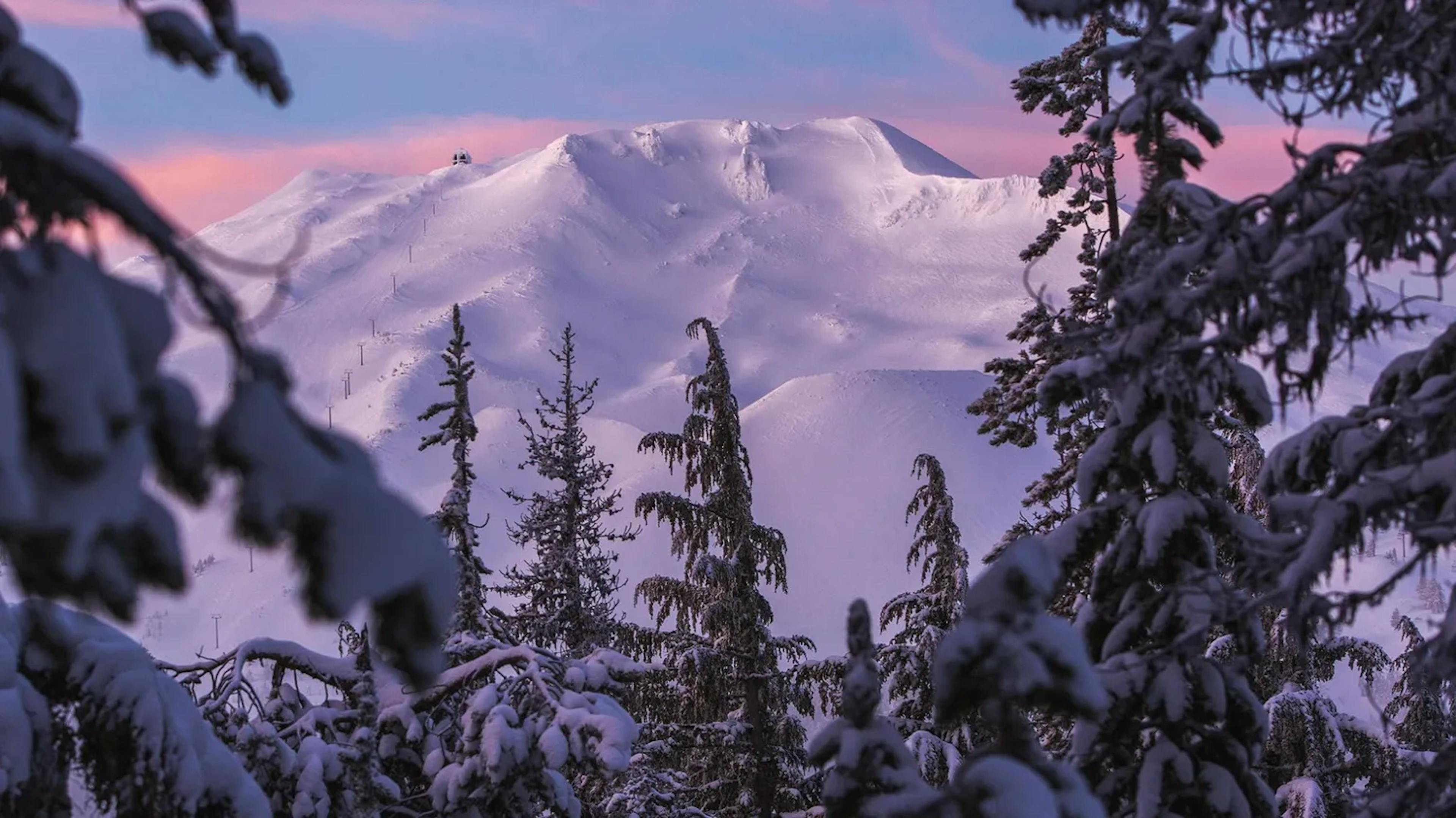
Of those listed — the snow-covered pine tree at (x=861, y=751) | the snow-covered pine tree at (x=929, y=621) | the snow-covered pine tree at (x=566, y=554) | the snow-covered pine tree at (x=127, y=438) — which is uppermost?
the snow-covered pine tree at (x=566, y=554)

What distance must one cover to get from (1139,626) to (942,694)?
3.89m

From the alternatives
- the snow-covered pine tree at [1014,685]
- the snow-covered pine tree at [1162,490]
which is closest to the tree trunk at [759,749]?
the snow-covered pine tree at [1162,490]

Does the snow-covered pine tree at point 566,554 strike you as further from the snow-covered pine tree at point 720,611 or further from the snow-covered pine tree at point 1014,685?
the snow-covered pine tree at point 1014,685

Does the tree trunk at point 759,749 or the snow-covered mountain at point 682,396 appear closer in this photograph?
the tree trunk at point 759,749

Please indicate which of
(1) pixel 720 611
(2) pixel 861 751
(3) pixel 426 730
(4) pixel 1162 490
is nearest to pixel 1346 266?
(4) pixel 1162 490

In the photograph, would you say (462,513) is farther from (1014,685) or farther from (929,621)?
(1014,685)

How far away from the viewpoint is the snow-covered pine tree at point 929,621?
1816 centimetres

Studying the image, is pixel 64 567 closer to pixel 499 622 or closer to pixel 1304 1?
pixel 1304 1

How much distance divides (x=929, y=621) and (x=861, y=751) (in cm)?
1409

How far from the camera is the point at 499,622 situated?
19453 millimetres

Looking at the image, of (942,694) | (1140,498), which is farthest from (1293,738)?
(942,694)

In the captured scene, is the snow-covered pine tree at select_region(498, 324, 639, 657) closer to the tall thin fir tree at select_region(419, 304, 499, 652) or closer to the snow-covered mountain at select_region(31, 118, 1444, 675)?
the tall thin fir tree at select_region(419, 304, 499, 652)

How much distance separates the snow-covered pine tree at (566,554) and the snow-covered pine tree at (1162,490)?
1657cm

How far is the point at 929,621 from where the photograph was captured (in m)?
18.8
